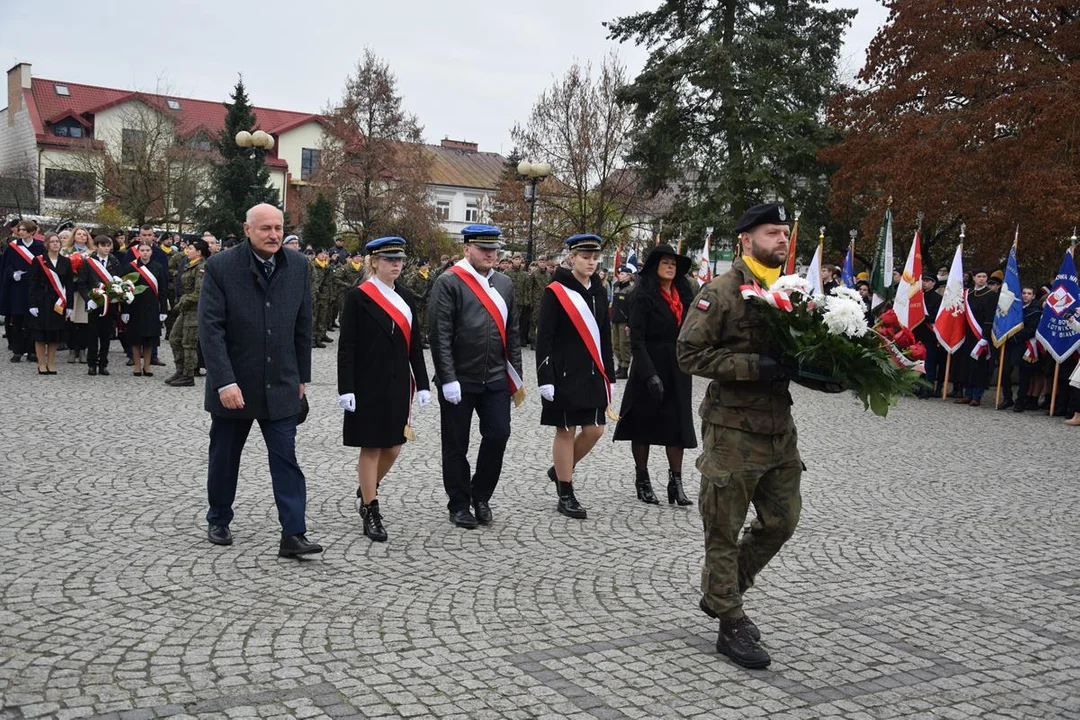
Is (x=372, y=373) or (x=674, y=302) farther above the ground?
(x=674, y=302)

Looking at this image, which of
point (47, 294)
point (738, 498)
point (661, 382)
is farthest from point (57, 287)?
point (738, 498)

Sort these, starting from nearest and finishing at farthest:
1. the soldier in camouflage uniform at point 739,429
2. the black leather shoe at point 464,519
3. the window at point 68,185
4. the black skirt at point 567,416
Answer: the soldier in camouflage uniform at point 739,429 → the black leather shoe at point 464,519 → the black skirt at point 567,416 → the window at point 68,185

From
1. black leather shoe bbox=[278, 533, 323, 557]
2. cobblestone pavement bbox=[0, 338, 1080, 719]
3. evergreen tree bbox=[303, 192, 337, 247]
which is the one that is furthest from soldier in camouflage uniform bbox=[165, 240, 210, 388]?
evergreen tree bbox=[303, 192, 337, 247]

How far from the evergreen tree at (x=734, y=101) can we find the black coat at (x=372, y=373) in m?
24.6

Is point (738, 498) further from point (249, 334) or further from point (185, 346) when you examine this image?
point (185, 346)

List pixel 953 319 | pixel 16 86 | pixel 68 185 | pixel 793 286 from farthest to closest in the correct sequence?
pixel 16 86, pixel 68 185, pixel 953 319, pixel 793 286

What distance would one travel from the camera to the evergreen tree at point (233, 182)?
40188 mm

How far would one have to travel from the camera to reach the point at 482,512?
734 cm

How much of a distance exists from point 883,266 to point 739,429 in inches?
599

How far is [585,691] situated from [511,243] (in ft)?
156

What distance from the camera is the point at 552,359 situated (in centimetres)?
793

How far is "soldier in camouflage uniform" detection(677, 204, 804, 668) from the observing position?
4.89 meters

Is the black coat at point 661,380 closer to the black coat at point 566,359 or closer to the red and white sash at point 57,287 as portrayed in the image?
the black coat at point 566,359

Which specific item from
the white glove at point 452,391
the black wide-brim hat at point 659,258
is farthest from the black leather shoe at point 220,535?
the black wide-brim hat at point 659,258
